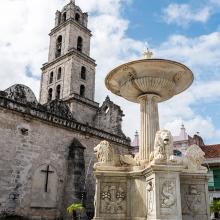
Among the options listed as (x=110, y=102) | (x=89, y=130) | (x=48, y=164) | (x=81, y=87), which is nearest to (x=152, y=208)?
(x=48, y=164)

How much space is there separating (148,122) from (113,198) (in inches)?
74.7

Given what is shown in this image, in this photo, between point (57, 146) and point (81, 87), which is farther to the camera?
point (81, 87)

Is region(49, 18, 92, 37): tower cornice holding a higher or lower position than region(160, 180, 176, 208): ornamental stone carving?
higher

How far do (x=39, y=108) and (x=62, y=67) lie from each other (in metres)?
11.4

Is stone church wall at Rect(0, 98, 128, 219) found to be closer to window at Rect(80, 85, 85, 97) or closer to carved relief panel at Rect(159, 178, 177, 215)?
window at Rect(80, 85, 85, 97)

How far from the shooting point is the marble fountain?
5531 millimetres

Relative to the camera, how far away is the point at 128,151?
74.9ft

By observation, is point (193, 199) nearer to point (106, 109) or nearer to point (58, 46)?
point (106, 109)

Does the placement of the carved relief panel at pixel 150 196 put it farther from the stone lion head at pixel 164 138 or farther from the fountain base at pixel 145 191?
the stone lion head at pixel 164 138

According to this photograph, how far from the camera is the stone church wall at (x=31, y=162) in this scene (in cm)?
1447

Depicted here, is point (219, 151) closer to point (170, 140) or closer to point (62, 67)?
point (62, 67)

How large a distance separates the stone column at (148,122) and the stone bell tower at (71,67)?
59.3ft

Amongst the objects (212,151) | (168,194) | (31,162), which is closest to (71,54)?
(31,162)

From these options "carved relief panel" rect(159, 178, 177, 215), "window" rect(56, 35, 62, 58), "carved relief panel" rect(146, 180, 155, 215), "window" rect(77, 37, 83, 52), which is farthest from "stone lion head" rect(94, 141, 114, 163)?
"window" rect(56, 35, 62, 58)
